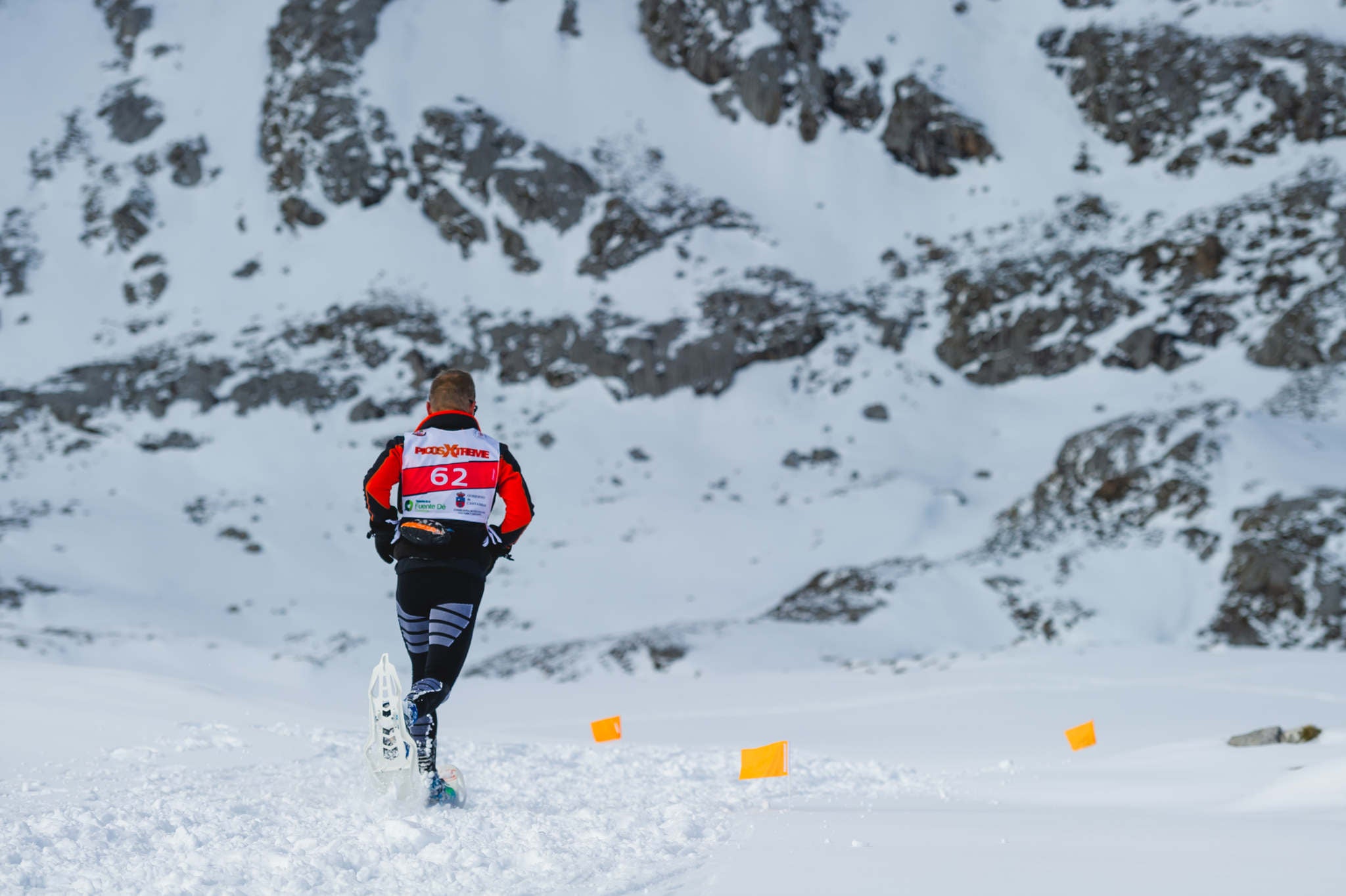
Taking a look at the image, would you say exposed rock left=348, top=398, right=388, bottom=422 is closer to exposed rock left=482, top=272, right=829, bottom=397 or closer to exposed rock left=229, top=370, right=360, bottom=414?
exposed rock left=229, top=370, right=360, bottom=414

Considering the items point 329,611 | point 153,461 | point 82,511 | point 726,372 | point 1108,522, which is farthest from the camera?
point 726,372

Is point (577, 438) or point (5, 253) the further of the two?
point (5, 253)

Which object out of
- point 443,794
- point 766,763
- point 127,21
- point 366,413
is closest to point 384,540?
point 443,794

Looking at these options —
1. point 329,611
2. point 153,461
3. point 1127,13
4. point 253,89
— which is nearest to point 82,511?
point 153,461

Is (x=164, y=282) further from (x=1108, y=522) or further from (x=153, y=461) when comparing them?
(x=1108, y=522)

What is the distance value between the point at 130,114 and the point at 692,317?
133 ft

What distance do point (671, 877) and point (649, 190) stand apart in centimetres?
4722

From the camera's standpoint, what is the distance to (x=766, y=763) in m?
4.98

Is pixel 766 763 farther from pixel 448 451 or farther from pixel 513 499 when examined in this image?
pixel 448 451

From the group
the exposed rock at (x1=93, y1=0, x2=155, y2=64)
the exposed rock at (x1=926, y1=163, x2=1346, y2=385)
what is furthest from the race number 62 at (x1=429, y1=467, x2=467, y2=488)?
the exposed rock at (x1=93, y1=0, x2=155, y2=64)

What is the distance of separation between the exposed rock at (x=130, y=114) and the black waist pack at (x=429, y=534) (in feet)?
204

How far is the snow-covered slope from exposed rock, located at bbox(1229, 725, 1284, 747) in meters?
10.4

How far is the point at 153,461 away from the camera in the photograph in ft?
113

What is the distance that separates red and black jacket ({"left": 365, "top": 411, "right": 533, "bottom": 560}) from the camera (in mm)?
4203
